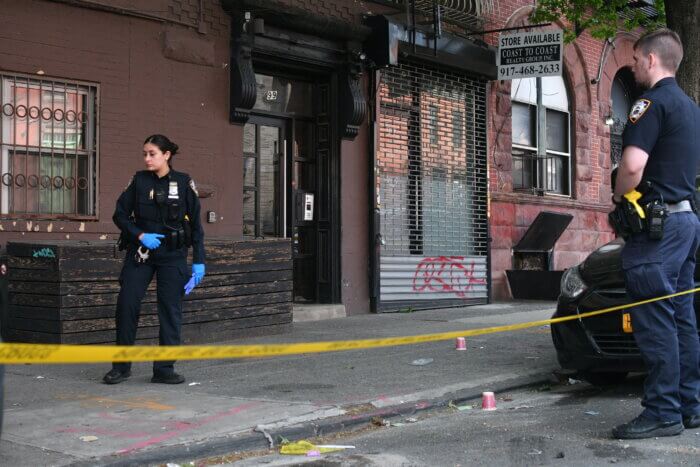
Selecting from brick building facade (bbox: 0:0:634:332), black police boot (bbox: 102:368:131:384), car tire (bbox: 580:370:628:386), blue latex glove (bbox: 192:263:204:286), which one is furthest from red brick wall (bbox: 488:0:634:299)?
black police boot (bbox: 102:368:131:384)

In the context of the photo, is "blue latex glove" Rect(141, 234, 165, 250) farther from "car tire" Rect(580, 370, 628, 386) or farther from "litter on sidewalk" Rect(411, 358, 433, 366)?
"car tire" Rect(580, 370, 628, 386)

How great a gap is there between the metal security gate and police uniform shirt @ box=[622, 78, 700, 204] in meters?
7.55

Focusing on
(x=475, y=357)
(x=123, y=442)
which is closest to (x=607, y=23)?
(x=475, y=357)

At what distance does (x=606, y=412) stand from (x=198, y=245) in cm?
333

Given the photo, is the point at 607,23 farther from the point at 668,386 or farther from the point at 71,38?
the point at 668,386

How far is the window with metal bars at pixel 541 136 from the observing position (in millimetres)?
16281

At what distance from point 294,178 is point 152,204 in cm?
517

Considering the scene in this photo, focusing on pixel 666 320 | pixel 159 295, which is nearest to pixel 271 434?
pixel 159 295

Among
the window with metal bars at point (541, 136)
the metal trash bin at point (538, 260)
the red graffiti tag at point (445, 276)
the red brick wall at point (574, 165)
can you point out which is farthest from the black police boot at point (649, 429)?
Answer: the window with metal bars at point (541, 136)

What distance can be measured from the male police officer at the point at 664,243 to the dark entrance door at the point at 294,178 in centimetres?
689

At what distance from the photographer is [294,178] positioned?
40.1ft

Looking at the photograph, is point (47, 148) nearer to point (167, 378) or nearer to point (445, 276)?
point (167, 378)

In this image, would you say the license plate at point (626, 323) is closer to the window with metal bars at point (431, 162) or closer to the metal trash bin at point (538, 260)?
the window with metal bars at point (431, 162)

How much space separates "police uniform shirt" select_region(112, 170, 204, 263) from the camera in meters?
7.11
